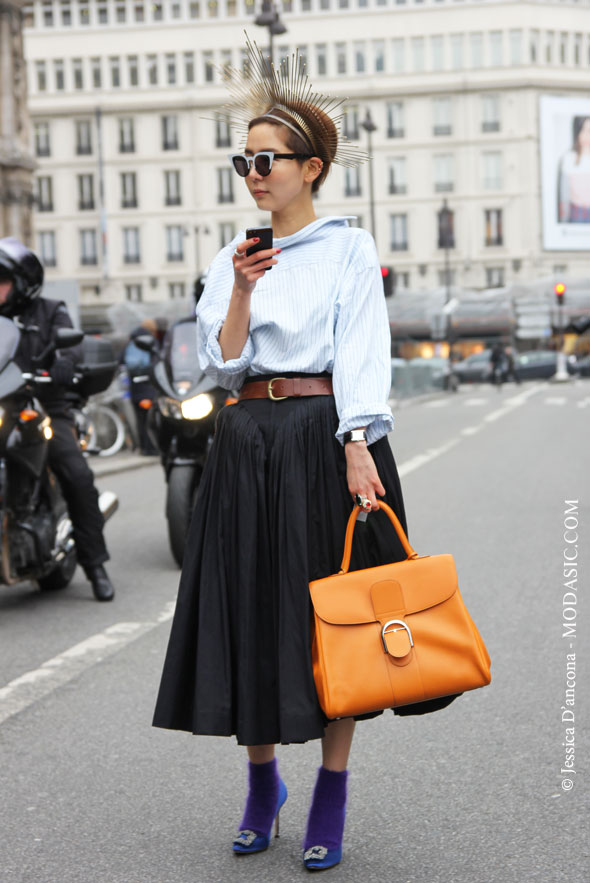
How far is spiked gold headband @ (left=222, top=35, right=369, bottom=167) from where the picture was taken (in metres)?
3.32

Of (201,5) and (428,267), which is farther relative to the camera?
(201,5)

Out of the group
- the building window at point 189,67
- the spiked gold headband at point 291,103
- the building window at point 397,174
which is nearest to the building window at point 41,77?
the building window at point 189,67

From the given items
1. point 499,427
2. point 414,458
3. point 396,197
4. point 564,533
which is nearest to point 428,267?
point 396,197

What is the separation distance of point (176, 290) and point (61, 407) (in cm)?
7505

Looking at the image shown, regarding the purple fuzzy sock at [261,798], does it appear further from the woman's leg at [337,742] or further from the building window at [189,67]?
the building window at [189,67]

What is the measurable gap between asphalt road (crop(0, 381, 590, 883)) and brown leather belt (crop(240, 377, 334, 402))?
109cm

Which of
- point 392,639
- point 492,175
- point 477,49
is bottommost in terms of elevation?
point 392,639

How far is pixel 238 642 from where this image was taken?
3.18 meters

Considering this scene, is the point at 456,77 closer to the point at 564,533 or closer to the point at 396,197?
the point at 396,197

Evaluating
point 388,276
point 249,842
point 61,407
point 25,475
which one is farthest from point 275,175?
point 388,276

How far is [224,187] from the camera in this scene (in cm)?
8050

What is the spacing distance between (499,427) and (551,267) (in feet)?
197

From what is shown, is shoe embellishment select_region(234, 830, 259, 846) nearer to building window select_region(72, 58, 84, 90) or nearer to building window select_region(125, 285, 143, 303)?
building window select_region(125, 285, 143, 303)

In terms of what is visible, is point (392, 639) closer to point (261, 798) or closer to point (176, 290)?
point (261, 798)
